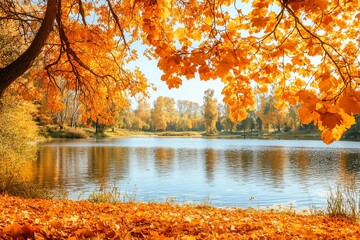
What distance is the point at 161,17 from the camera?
3645mm

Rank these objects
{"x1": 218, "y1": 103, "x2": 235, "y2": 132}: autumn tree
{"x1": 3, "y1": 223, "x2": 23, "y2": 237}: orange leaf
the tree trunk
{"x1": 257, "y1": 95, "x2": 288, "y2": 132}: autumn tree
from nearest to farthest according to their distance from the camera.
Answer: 1. {"x1": 3, "y1": 223, "x2": 23, "y2": 237}: orange leaf
2. the tree trunk
3. {"x1": 257, "y1": 95, "x2": 288, "y2": 132}: autumn tree
4. {"x1": 218, "y1": 103, "x2": 235, "y2": 132}: autumn tree

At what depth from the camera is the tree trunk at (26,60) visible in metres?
4.41

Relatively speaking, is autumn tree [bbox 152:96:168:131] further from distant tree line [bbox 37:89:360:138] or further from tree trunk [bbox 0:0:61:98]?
tree trunk [bbox 0:0:61:98]

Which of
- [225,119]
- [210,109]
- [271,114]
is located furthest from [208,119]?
[271,114]

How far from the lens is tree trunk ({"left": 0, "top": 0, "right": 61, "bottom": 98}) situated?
173 inches

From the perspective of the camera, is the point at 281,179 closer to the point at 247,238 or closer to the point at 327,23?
the point at 327,23

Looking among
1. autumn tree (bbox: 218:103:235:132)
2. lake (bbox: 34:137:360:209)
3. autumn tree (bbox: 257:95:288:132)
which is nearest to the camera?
lake (bbox: 34:137:360:209)

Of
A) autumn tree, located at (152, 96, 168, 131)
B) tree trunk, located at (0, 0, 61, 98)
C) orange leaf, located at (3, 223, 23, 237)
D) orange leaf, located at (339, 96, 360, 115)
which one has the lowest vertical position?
orange leaf, located at (3, 223, 23, 237)

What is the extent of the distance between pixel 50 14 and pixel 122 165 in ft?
59.0

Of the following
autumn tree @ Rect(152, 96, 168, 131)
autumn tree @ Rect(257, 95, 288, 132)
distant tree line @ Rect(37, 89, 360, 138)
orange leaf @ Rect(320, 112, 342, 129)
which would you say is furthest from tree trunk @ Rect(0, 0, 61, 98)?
autumn tree @ Rect(152, 96, 168, 131)

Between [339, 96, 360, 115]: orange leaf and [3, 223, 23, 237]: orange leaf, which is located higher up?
[339, 96, 360, 115]: orange leaf

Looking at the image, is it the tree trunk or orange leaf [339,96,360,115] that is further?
the tree trunk

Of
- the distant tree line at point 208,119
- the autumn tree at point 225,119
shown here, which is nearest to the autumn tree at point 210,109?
the distant tree line at point 208,119

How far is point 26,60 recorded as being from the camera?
4.57 m
